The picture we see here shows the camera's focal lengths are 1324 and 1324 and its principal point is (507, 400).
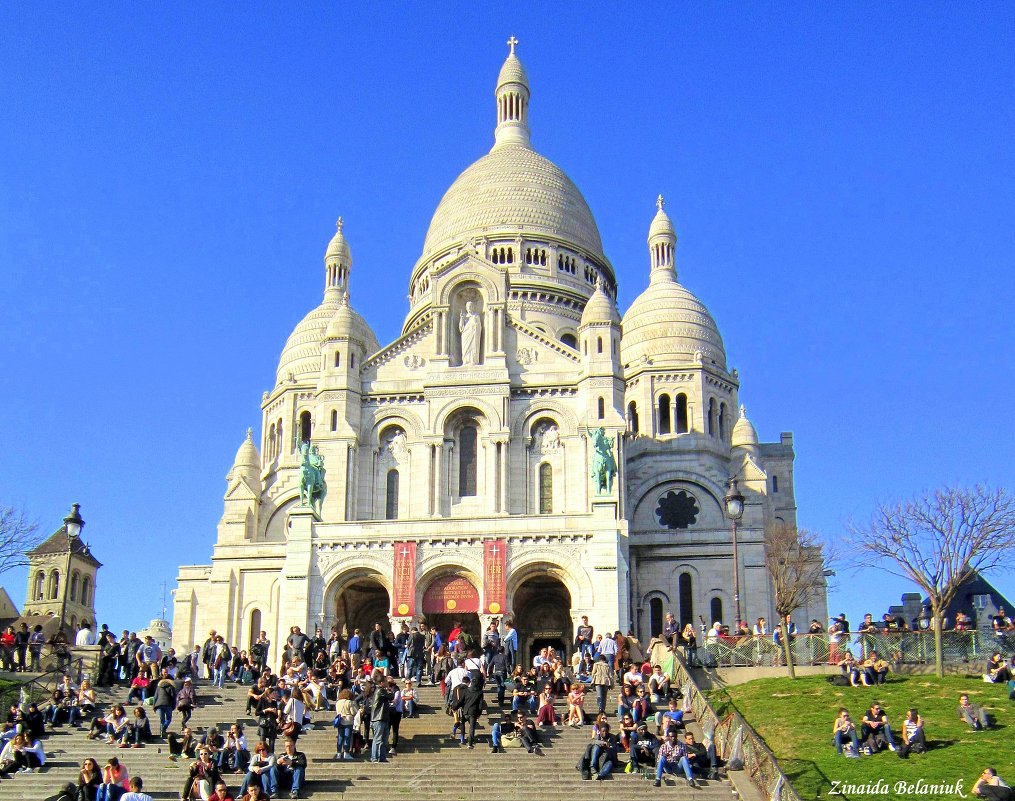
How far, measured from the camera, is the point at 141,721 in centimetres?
3222

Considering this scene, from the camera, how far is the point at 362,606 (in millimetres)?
55219

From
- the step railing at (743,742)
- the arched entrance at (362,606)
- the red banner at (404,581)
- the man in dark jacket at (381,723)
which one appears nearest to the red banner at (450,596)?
the red banner at (404,581)

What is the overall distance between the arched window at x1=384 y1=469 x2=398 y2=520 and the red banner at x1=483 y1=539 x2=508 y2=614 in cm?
825

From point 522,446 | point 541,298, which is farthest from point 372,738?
point 541,298

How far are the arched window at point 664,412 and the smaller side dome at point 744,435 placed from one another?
339cm

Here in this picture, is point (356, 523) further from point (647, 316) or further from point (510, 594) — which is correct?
point (647, 316)

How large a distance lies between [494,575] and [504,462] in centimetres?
796

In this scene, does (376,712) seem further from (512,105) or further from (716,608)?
(512,105)

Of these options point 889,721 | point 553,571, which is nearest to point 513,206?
point 553,571

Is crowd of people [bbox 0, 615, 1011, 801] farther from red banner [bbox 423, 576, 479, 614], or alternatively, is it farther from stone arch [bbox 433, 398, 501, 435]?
stone arch [bbox 433, 398, 501, 435]

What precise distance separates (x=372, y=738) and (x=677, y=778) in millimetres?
7523

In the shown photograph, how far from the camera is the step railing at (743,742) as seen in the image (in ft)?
83.8

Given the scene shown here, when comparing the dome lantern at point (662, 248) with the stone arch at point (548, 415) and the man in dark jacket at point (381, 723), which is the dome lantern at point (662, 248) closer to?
the stone arch at point (548, 415)

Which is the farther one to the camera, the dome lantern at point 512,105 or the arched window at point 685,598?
the dome lantern at point 512,105
